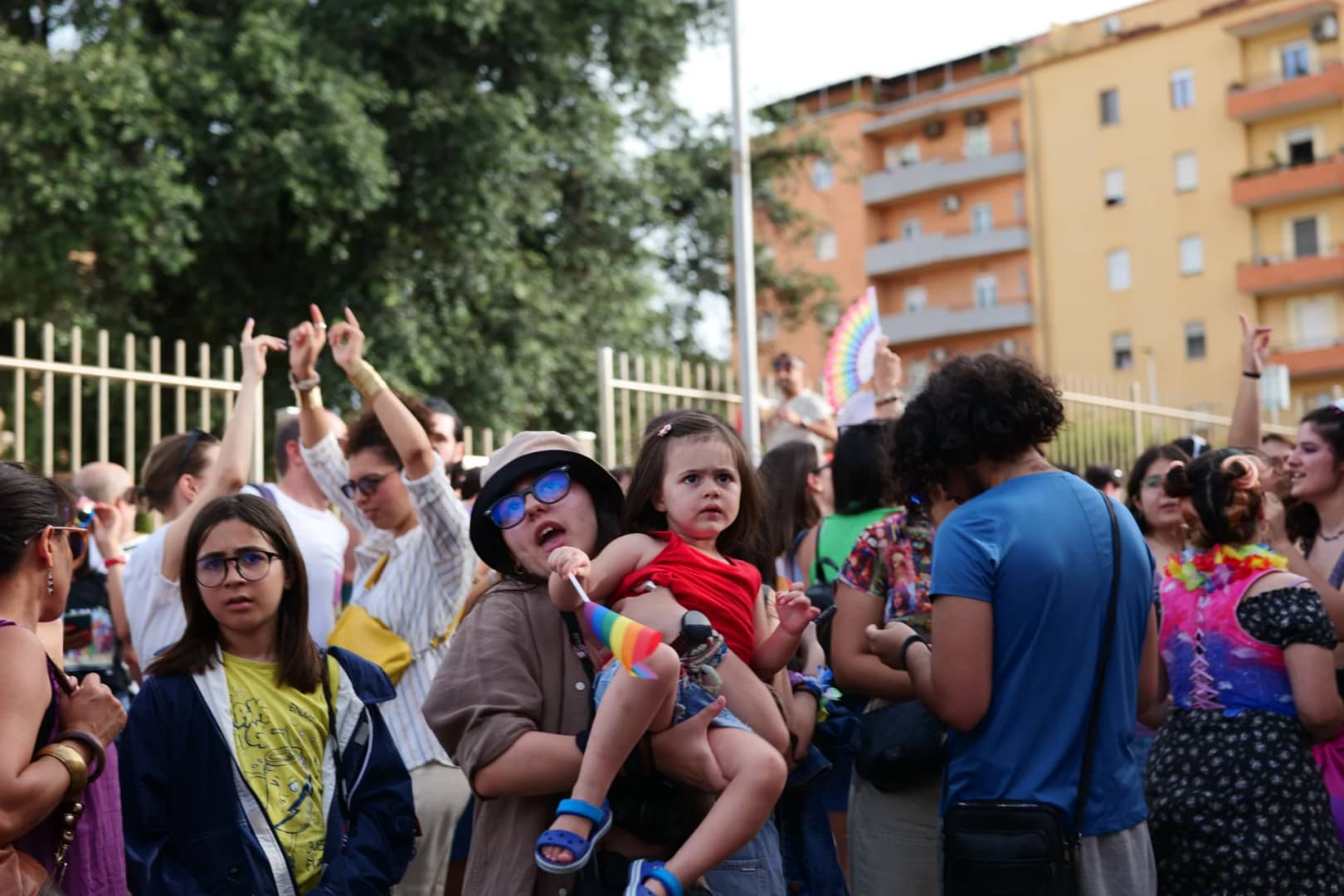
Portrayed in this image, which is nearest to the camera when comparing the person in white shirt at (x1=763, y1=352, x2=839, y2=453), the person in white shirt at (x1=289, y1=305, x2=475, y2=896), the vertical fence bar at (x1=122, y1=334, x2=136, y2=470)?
the person in white shirt at (x1=289, y1=305, x2=475, y2=896)

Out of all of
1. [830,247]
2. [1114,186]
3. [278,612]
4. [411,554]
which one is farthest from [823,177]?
[278,612]

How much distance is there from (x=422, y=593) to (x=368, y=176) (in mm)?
11295

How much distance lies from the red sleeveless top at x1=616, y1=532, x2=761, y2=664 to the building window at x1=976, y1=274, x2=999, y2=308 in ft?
158

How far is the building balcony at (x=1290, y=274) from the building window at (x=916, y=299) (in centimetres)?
1255

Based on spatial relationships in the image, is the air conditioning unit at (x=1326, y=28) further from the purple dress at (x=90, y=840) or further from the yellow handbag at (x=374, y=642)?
the purple dress at (x=90, y=840)

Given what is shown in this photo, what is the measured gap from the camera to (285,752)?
372cm

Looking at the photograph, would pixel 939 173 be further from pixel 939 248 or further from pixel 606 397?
pixel 606 397

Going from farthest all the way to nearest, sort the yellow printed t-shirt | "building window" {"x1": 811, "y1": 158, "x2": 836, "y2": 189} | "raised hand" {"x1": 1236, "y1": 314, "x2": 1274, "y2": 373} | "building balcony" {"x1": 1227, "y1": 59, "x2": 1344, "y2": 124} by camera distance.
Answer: "building window" {"x1": 811, "y1": 158, "x2": 836, "y2": 189}, "building balcony" {"x1": 1227, "y1": 59, "x2": 1344, "y2": 124}, "raised hand" {"x1": 1236, "y1": 314, "x2": 1274, "y2": 373}, the yellow printed t-shirt

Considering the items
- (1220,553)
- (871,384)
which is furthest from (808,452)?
(871,384)

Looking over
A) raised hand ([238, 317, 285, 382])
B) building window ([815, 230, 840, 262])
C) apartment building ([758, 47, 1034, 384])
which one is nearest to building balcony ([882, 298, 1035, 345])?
apartment building ([758, 47, 1034, 384])

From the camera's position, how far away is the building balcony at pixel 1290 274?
4003 cm

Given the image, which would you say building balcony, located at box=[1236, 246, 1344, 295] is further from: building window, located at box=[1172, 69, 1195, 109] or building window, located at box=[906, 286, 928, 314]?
building window, located at box=[906, 286, 928, 314]

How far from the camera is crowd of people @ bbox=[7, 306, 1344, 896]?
2982 millimetres

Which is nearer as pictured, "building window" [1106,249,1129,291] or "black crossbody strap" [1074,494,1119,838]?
"black crossbody strap" [1074,494,1119,838]
